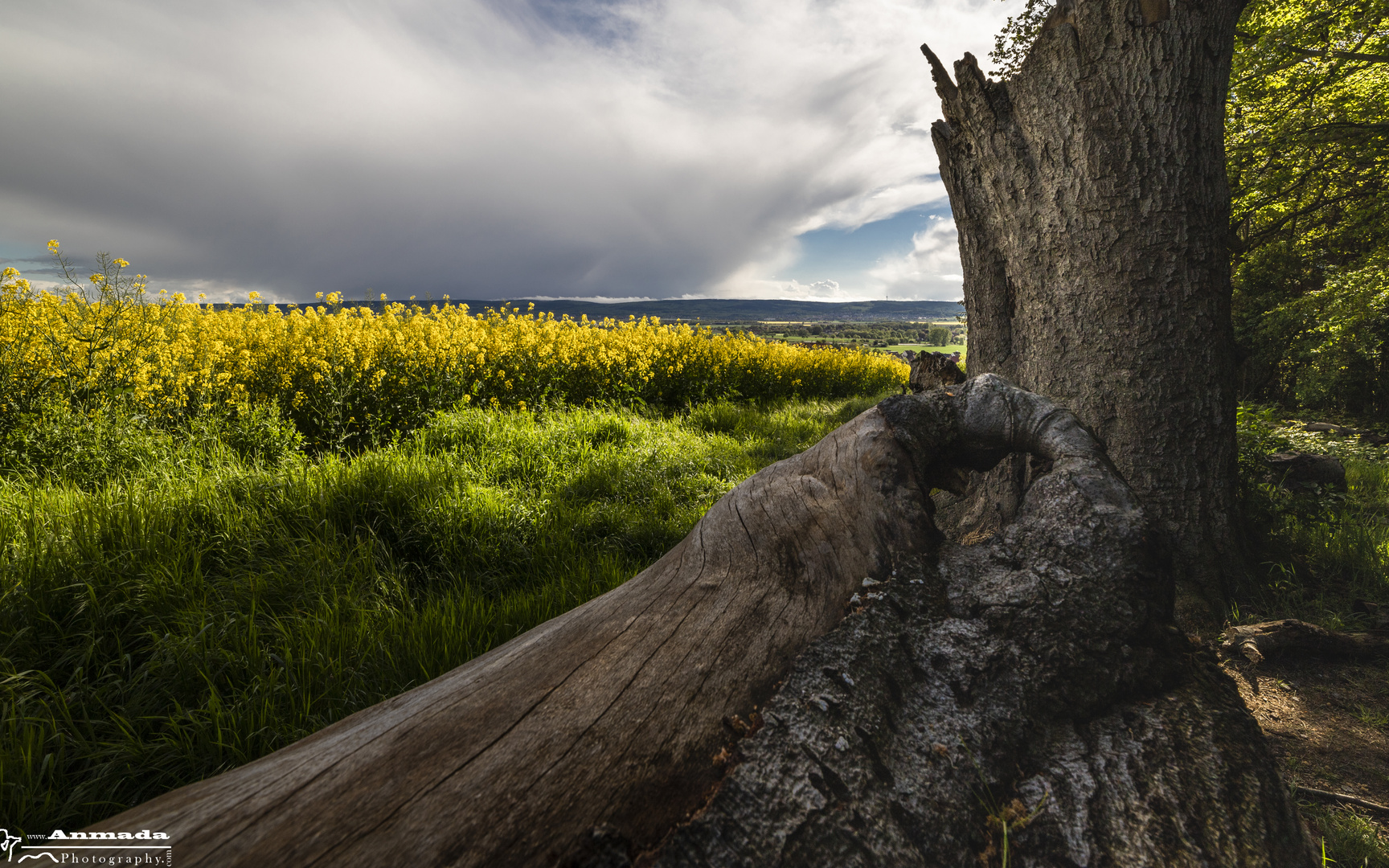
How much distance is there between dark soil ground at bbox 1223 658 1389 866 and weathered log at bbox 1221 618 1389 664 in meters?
0.05

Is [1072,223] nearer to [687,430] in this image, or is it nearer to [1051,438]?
[1051,438]

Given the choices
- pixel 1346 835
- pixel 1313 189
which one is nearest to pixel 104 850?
pixel 1346 835

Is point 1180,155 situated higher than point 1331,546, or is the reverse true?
point 1180,155

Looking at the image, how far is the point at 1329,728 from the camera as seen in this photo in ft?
6.57

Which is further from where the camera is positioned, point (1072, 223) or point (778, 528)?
point (1072, 223)

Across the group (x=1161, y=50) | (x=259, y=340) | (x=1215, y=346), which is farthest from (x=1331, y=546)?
(x=259, y=340)

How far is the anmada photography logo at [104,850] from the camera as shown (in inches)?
36.7

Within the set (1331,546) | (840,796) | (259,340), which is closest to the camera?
(840,796)

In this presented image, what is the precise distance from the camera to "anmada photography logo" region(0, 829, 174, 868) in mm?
933

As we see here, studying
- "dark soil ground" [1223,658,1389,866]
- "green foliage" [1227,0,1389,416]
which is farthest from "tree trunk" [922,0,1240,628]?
"green foliage" [1227,0,1389,416]

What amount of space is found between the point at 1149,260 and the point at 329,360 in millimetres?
6526

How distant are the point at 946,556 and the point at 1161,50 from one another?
269 centimetres

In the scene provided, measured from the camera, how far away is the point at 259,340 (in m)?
5.84

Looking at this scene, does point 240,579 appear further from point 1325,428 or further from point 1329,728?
point 1325,428
